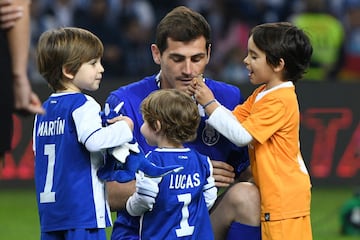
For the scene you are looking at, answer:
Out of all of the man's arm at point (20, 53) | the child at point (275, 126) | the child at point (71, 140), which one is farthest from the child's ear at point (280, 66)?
the man's arm at point (20, 53)

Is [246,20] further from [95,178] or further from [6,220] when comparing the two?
[95,178]

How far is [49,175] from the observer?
5.68m

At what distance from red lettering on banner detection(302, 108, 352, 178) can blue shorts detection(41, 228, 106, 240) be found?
23.6 feet

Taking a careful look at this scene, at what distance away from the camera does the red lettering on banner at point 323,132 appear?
12.7 meters

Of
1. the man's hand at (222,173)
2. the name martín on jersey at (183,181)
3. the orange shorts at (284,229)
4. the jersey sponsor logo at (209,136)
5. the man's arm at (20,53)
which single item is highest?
the man's arm at (20,53)

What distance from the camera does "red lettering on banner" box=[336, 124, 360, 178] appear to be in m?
12.7

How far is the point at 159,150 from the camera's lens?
5734mm

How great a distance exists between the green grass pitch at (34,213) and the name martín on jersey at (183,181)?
3.50m

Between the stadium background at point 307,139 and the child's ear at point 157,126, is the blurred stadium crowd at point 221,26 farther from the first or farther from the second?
the child's ear at point 157,126

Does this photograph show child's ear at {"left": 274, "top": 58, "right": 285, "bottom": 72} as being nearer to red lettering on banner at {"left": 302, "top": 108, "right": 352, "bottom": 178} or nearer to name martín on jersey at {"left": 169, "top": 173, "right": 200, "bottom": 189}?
name martín on jersey at {"left": 169, "top": 173, "right": 200, "bottom": 189}

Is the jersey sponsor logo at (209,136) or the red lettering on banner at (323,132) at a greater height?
the jersey sponsor logo at (209,136)

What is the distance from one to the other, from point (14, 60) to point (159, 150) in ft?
3.63

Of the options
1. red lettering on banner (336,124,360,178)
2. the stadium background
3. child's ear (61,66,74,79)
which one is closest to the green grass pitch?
the stadium background

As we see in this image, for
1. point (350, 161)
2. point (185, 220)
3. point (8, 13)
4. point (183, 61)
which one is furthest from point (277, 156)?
point (350, 161)
